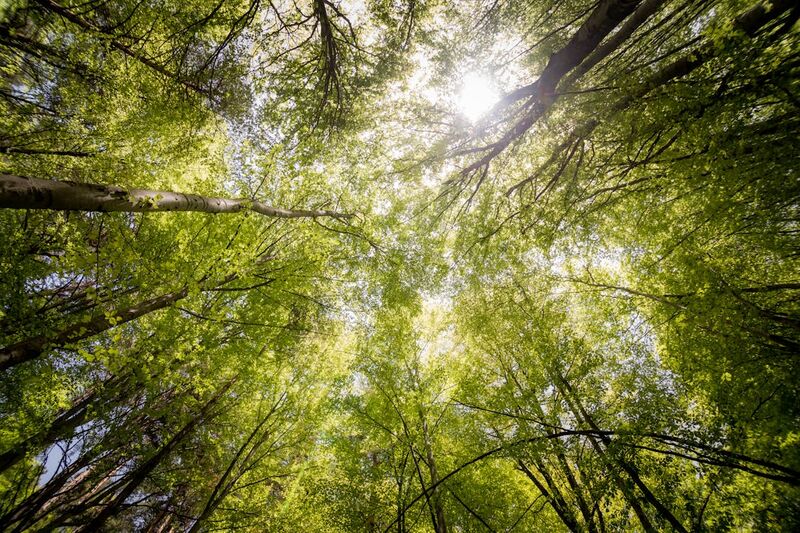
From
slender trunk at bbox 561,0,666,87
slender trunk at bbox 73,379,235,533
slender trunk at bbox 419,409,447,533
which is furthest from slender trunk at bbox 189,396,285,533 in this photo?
slender trunk at bbox 561,0,666,87

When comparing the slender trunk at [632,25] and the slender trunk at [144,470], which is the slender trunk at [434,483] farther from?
the slender trunk at [632,25]

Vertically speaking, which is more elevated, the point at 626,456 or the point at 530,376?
the point at 530,376

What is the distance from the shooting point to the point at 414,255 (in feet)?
25.6

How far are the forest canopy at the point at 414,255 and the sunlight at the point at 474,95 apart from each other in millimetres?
63

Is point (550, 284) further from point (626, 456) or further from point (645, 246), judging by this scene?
point (626, 456)

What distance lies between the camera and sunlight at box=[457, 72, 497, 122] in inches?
232

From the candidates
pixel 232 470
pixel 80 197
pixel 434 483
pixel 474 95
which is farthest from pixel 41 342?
pixel 474 95

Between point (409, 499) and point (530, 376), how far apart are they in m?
4.21

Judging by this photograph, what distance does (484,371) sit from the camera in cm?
807

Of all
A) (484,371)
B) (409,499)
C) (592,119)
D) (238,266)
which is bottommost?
(409,499)

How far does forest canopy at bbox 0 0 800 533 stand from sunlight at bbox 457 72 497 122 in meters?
0.06

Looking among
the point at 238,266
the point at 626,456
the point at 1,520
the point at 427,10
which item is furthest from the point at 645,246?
the point at 1,520

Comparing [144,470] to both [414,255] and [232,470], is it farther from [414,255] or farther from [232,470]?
[414,255]

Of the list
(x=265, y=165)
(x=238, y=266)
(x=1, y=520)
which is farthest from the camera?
(x=265, y=165)
